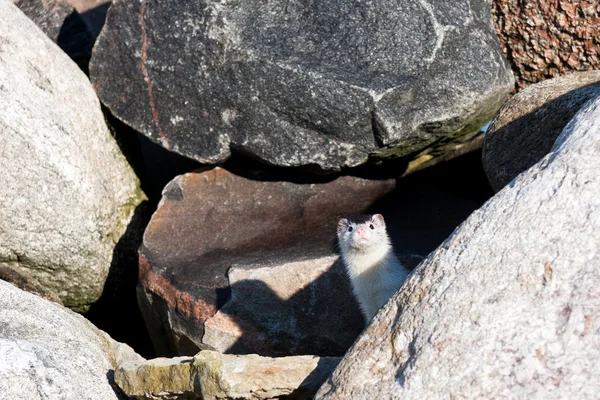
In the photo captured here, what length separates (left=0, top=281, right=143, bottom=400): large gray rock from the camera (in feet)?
15.4

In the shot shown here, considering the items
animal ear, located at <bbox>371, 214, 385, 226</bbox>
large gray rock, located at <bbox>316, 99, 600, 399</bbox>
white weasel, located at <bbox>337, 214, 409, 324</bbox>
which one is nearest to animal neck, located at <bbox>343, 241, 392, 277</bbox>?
white weasel, located at <bbox>337, 214, 409, 324</bbox>

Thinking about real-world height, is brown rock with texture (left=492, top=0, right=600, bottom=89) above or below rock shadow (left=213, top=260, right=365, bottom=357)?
above

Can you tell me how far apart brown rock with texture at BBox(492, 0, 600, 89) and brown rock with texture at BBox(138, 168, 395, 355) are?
5.29 ft

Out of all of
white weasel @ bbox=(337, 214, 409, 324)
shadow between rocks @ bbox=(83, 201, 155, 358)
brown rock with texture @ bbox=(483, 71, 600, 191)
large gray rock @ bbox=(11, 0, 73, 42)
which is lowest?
shadow between rocks @ bbox=(83, 201, 155, 358)

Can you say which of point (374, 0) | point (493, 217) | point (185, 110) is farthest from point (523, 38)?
point (493, 217)

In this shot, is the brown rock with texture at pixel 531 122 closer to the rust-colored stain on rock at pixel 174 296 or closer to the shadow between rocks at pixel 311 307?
the shadow between rocks at pixel 311 307

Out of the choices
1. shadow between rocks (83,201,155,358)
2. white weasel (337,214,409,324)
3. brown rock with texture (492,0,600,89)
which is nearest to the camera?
white weasel (337,214,409,324)

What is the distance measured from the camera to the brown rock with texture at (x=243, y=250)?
6.61 metres

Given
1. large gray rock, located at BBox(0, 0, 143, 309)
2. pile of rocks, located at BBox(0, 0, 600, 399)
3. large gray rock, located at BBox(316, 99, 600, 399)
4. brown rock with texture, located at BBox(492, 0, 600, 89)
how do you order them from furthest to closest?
brown rock with texture, located at BBox(492, 0, 600, 89), large gray rock, located at BBox(0, 0, 143, 309), pile of rocks, located at BBox(0, 0, 600, 399), large gray rock, located at BBox(316, 99, 600, 399)

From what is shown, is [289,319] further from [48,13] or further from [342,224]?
[48,13]

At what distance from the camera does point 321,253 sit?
693cm

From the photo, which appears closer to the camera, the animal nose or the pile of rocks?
the pile of rocks

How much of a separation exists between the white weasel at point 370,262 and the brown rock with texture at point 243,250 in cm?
28

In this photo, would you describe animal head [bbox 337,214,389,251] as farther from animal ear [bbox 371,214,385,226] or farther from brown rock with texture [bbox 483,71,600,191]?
brown rock with texture [bbox 483,71,600,191]
